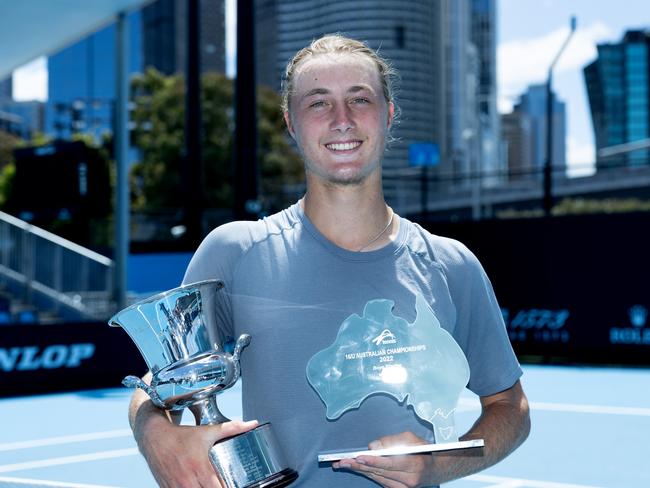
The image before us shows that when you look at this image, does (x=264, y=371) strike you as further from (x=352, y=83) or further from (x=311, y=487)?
(x=352, y=83)

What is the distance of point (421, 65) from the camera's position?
122562 mm

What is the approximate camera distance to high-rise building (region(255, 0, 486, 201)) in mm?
117500

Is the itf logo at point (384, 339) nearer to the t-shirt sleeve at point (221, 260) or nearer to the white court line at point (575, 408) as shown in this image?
the t-shirt sleeve at point (221, 260)

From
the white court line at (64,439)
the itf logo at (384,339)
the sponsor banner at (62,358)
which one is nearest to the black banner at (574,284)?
the sponsor banner at (62,358)

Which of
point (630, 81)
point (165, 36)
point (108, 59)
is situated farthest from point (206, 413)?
point (630, 81)

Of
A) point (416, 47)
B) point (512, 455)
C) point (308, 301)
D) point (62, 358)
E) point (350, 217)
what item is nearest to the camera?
point (308, 301)

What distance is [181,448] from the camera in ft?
6.10

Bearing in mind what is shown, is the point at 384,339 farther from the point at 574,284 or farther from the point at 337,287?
the point at 574,284

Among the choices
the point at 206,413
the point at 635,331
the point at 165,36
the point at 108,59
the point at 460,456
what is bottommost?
the point at 635,331

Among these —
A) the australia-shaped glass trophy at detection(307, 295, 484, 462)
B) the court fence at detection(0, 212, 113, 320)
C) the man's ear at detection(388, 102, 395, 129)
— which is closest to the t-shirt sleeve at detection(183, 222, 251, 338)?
the australia-shaped glass trophy at detection(307, 295, 484, 462)

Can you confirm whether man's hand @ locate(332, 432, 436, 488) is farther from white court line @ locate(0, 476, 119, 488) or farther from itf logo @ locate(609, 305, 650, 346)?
itf logo @ locate(609, 305, 650, 346)

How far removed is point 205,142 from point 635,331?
32560 millimetres

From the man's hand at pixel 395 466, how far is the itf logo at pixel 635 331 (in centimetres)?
1401

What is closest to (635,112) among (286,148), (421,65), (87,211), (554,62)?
(421,65)
